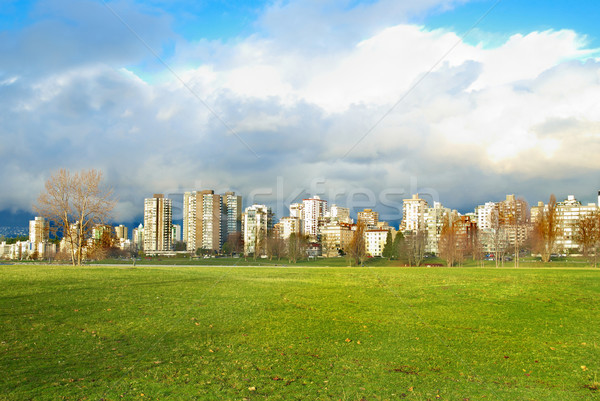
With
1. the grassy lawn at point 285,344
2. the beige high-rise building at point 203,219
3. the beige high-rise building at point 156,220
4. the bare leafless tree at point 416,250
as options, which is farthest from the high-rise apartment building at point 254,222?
the grassy lawn at point 285,344

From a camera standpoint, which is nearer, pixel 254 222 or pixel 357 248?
pixel 357 248

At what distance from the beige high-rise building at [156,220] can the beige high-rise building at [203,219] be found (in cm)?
880

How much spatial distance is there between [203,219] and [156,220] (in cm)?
2526

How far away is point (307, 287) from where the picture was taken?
25984 millimetres

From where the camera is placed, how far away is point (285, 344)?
13375 millimetres

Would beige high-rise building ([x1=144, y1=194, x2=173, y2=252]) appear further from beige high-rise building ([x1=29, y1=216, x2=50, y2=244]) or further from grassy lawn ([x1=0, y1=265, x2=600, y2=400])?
grassy lawn ([x1=0, y1=265, x2=600, y2=400])

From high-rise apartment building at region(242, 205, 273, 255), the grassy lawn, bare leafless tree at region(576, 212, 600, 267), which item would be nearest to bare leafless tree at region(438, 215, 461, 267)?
bare leafless tree at region(576, 212, 600, 267)

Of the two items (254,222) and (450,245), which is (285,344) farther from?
(254,222)

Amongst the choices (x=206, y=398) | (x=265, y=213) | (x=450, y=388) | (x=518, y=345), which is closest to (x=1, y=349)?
(x=206, y=398)

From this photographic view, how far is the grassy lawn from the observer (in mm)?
9766

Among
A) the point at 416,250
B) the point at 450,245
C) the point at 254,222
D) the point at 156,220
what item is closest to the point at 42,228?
the point at 450,245

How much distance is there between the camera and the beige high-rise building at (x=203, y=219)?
185125mm

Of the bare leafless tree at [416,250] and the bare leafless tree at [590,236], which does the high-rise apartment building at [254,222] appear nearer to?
the bare leafless tree at [416,250]

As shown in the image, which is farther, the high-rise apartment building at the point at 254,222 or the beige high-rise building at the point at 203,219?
the beige high-rise building at the point at 203,219
